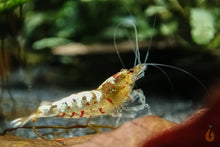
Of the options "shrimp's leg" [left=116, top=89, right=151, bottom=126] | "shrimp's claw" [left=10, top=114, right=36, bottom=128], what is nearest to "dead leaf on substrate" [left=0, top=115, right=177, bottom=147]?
"shrimp's leg" [left=116, top=89, right=151, bottom=126]

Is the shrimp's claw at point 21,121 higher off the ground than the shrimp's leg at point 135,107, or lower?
lower

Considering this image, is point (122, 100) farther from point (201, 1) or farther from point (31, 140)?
point (201, 1)

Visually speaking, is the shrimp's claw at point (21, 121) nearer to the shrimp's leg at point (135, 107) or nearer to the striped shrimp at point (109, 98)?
the striped shrimp at point (109, 98)

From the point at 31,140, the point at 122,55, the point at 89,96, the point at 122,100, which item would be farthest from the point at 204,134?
the point at 31,140

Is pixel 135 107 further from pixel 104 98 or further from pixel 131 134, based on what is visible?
pixel 131 134

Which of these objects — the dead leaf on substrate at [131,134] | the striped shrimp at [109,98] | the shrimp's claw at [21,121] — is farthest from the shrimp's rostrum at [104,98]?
the dead leaf on substrate at [131,134]

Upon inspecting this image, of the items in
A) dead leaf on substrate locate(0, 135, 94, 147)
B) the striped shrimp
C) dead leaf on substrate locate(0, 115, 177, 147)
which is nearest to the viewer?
dead leaf on substrate locate(0, 115, 177, 147)

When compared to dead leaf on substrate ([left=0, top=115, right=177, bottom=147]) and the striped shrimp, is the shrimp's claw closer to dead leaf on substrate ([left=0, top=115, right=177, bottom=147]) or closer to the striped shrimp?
the striped shrimp

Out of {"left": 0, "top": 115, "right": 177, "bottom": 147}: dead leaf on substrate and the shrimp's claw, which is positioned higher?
{"left": 0, "top": 115, "right": 177, "bottom": 147}: dead leaf on substrate
